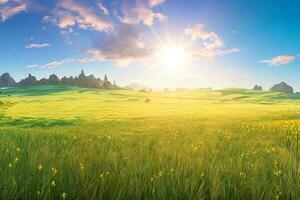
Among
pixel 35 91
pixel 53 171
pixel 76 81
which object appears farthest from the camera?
pixel 76 81

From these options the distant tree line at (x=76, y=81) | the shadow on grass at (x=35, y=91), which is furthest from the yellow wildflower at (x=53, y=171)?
the distant tree line at (x=76, y=81)

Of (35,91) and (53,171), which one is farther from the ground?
(53,171)

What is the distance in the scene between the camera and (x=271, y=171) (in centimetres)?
554

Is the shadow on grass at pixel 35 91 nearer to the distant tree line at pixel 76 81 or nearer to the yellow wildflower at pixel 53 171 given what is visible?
the distant tree line at pixel 76 81

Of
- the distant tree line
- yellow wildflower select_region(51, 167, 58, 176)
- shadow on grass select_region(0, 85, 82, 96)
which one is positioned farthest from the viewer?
the distant tree line

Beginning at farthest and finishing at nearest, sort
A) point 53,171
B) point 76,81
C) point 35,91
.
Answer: point 76,81 < point 35,91 < point 53,171

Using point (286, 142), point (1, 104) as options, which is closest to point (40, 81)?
point (1, 104)

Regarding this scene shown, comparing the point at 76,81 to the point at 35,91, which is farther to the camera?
the point at 76,81

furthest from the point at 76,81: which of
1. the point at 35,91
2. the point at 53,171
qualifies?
the point at 53,171

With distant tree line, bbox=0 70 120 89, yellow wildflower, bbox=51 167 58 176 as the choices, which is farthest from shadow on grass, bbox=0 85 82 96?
yellow wildflower, bbox=51 167 58 176

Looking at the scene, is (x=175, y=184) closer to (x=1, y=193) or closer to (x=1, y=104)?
(x=1, y=193)

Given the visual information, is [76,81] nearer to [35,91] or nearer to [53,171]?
[35,91]

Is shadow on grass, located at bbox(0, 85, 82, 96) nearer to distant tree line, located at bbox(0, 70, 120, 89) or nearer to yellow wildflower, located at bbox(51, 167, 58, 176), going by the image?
distant tree line, located at bbox(0, 70, 120, 89)

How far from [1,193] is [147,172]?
1.87m
